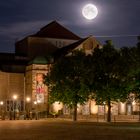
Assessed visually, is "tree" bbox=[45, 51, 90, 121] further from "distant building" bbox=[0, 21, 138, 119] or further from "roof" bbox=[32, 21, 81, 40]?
"roof" bbox=[32, 21, 81, 40]

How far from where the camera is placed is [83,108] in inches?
4235

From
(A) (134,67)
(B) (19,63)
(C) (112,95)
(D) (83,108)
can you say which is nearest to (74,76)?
(C) (112,95)

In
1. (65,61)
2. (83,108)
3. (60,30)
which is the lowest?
(83,108)

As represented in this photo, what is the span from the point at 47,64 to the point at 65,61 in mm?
26487

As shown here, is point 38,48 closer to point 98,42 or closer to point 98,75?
point 98,42

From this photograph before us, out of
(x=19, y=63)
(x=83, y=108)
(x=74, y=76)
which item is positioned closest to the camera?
(x=74, y=76)

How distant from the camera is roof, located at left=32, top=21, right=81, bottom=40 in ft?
418

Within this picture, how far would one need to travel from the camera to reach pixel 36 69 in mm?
111375

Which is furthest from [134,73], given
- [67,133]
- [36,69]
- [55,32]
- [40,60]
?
[55,32]

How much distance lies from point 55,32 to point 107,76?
5158 cm

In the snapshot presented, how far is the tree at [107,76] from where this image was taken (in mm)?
77125

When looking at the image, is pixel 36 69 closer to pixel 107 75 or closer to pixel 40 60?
pixel 40 60

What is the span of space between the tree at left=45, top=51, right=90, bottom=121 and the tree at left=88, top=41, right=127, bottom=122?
195cm

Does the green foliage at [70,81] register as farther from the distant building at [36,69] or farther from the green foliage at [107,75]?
the distant building at [36,69]
